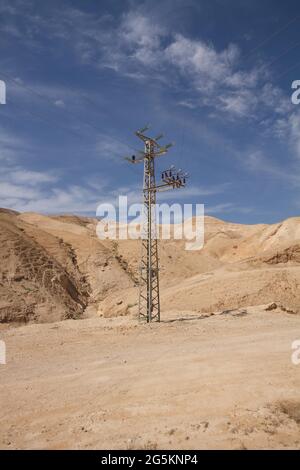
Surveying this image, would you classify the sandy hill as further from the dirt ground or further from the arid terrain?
the dirt ground

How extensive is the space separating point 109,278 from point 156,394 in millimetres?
32810

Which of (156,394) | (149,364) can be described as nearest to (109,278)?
(149,364)

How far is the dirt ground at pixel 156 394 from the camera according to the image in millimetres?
7152

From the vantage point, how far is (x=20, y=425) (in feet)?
27.5

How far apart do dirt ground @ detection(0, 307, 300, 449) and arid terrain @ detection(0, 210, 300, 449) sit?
32 mm

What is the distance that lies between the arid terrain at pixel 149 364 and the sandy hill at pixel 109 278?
Answer: 12 centimetres

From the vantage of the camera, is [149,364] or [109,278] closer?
[149,364]

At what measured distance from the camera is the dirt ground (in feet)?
23.5

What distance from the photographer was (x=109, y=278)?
4178cm

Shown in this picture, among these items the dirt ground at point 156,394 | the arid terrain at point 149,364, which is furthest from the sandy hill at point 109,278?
the dirt ground at point 156,394

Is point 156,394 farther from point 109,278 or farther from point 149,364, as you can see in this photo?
point 109,278

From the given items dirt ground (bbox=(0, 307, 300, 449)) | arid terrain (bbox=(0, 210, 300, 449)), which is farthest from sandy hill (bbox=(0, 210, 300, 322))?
dirt ground (bbox=(0, 307, 300, 449))

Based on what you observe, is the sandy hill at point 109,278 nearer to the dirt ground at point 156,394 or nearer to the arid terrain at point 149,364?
the arid terrain at point 149,364

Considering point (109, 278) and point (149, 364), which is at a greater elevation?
point (109, 278)
